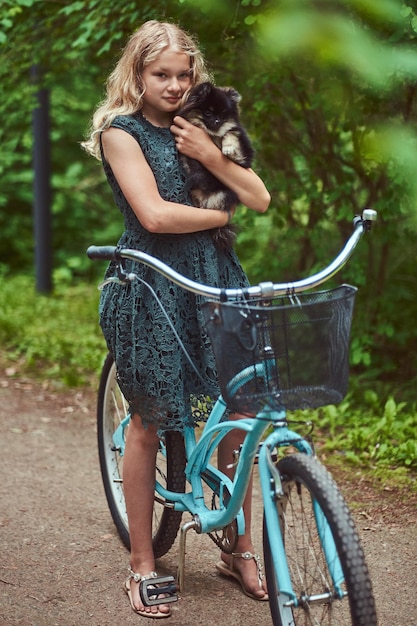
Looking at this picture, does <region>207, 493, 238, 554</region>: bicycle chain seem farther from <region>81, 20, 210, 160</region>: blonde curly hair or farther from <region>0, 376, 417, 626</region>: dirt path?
<region>81, 20, 210, 160</region>: blonde curly hair

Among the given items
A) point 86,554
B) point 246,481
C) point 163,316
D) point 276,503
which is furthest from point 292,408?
point 86,554

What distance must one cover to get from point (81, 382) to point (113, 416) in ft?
7.53

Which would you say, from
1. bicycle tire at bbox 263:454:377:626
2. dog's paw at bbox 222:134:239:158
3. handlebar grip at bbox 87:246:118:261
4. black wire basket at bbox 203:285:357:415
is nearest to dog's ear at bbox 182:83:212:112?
dog's paw at bbox 222:134:239:158

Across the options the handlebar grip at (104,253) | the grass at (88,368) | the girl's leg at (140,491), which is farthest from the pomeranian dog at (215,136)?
the grass at (88,368)

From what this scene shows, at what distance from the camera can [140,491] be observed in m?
3.32

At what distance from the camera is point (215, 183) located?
313 cm

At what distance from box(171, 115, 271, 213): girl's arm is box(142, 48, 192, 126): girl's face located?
89 mm

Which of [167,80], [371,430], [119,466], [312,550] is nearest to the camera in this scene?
[312,550]

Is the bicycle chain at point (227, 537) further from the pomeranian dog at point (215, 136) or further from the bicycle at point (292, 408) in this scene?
the pomeranian dog at point (215, 136)

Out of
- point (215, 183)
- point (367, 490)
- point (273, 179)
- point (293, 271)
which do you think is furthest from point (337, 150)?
point (215, 183)

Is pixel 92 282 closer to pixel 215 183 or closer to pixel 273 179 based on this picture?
pixel 273 179

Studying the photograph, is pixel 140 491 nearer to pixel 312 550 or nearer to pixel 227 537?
pixel 227 537

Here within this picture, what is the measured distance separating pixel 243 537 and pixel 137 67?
175cm

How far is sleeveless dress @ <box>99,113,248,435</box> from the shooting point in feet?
10.3
